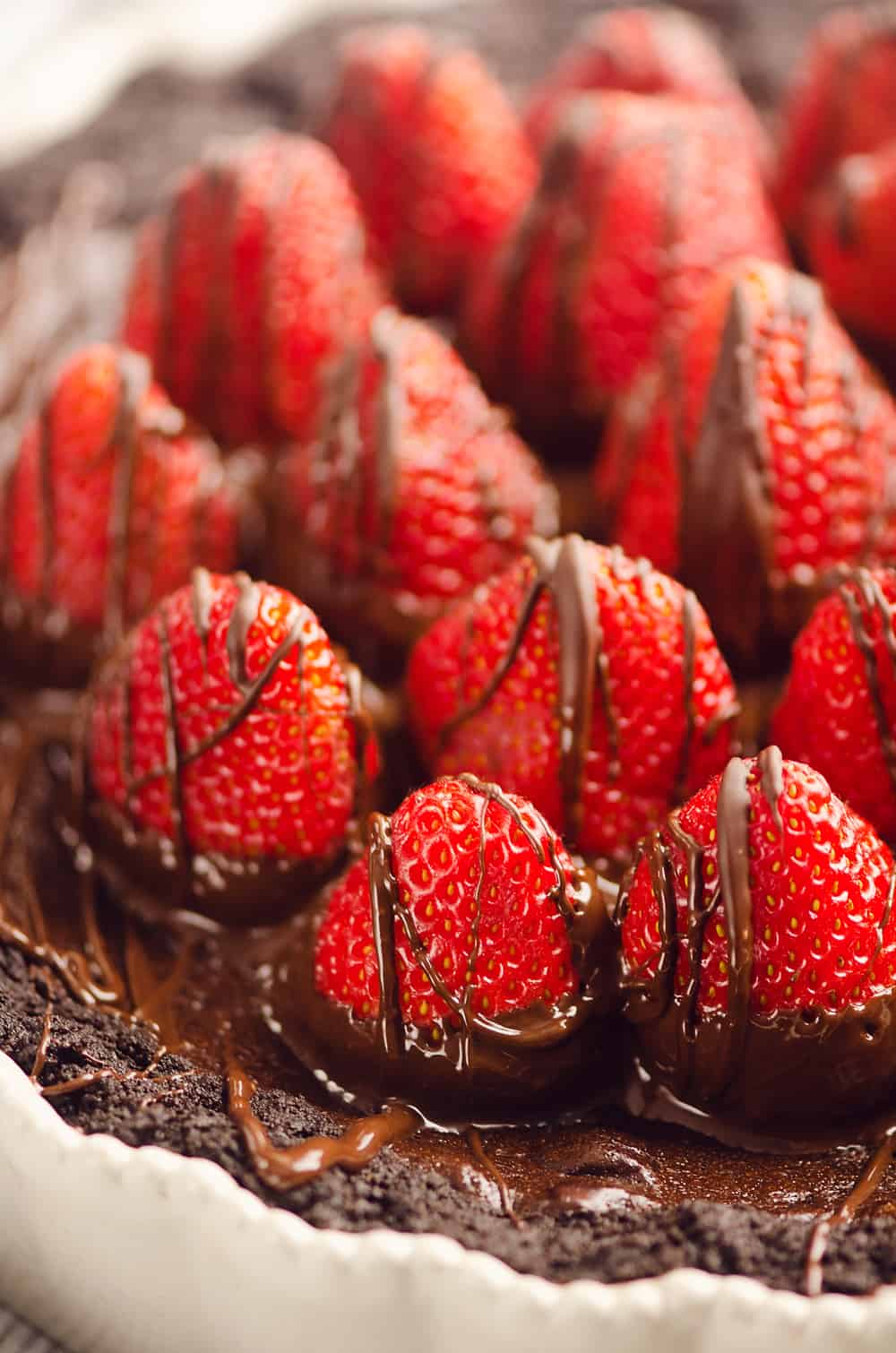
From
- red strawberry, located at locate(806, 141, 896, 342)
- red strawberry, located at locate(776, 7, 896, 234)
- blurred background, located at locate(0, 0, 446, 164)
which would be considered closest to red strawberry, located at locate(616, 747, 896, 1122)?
red strawberry, located at locate(806, 141, 896, 342)

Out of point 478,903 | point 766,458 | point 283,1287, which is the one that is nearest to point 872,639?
point 766,458

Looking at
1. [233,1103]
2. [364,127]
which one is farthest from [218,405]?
[233,1103]

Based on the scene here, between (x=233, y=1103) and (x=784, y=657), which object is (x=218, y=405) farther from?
(x=233, y=1103)

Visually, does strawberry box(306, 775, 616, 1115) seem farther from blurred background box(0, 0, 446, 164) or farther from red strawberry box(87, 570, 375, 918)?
blurred background box(0, 0, 446, 164)

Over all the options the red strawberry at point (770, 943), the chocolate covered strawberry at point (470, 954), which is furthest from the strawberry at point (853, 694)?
the chocolate covered strawberry at point (470, 954)

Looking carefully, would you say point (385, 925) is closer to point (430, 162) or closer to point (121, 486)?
point (121, 486)

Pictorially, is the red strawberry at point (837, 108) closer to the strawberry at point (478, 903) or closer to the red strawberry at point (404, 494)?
the red strawberry at point (404, 494)
